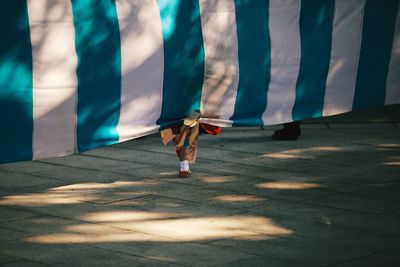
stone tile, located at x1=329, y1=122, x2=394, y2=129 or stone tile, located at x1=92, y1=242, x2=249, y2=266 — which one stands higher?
stone tile, located at x1=92, y1=242, x2=249, y2=266

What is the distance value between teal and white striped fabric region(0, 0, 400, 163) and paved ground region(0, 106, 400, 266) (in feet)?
2.45

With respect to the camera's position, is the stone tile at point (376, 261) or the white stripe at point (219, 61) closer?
the stone tile at point (376, 261)

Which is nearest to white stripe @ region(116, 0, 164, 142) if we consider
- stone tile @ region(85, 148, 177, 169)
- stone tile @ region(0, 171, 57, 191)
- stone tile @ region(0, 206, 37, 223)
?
stone tile @ region(0, 206, 37, 223)

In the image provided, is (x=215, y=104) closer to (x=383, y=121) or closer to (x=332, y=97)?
(x=332, y=97)

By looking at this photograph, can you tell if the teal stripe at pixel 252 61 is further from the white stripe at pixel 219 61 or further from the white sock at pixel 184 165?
the white sock at pixel 184 165

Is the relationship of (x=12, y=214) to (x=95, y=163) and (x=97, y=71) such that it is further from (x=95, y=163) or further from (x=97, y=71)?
(x=95, y=163)

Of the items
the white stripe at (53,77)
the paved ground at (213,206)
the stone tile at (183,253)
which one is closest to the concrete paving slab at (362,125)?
the paved ground at (213,206)

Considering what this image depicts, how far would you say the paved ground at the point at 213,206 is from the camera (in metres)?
6.65

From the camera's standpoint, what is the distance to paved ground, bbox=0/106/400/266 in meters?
6.65

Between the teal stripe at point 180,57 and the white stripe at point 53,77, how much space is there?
102 centimetres

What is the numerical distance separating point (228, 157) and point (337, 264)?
4.45 m

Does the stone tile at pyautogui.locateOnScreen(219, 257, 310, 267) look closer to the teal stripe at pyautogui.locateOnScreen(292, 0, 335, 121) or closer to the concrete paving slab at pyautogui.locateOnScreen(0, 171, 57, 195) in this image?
the teal stripe at pyautogui.locateOnScreen(292, 0, 335, 121)

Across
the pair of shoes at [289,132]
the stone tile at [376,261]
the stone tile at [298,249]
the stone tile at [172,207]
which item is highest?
the stone tile at [376,261]

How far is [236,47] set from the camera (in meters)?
8.05
